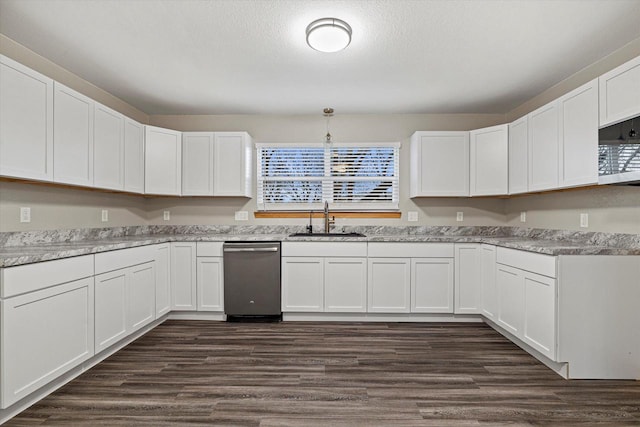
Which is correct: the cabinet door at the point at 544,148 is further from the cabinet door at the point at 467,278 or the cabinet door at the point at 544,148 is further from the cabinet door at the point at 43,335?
the cabinet door at the point at 43,335

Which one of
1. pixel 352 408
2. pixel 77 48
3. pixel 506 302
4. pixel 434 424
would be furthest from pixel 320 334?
pixel 77 48

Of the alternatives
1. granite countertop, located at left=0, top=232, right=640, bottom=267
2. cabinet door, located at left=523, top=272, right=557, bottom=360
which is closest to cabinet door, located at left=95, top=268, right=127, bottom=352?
granite countertop, located at left=0, top=232, right=640, bottom=267

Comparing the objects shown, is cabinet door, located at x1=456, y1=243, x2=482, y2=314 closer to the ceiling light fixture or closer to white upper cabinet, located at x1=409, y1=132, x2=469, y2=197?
white upper cabinet, located at x1=409, y1=132, x2=469, y2=197

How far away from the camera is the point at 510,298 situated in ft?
9.71

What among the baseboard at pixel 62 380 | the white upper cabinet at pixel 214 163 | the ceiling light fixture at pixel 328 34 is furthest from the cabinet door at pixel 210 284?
the ceiling light fixture at pixel 328 34

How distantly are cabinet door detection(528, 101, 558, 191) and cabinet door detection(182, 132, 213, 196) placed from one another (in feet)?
11.3

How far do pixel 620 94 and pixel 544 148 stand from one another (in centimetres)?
82

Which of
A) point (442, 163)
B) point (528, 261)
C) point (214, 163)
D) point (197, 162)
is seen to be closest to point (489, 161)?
point (442, 163)

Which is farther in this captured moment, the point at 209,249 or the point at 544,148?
the point at 209,249

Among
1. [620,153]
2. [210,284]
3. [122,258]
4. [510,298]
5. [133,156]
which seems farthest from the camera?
[210,284]

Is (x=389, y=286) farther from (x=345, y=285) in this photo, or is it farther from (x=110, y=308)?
(x=110, y=308)

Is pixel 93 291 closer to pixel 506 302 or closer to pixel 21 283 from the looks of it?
pixel 21 283

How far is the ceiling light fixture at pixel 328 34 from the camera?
2.19 m

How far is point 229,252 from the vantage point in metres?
3.58
